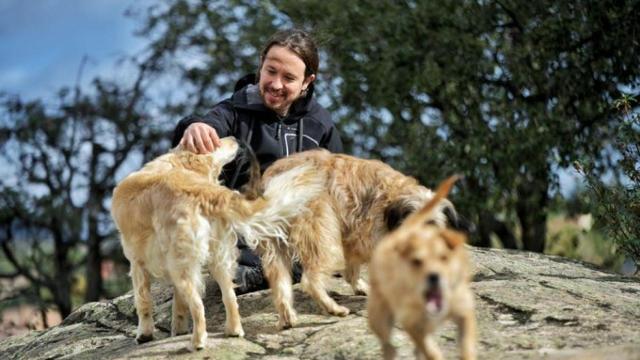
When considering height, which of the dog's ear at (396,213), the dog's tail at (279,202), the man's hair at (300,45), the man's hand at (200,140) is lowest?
the dog's ear at (396,213)

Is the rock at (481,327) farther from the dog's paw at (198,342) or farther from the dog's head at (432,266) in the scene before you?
the dog's head at (432,266)

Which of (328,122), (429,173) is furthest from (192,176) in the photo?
(429,173)

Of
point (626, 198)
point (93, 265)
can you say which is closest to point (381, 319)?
point (626, 198)

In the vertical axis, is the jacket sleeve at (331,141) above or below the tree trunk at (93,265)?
above

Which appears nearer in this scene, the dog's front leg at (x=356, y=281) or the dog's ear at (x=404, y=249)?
the dog's ear at (x=404, y=249)

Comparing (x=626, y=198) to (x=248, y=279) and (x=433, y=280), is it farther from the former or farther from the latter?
(x=433, y=280)

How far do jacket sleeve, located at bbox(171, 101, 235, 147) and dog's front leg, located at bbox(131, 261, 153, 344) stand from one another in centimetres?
133

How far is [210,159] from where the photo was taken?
19.5 ft

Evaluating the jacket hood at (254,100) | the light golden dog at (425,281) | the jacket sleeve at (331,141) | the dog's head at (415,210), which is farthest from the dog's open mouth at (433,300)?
the jacket sleeve at (331,141)

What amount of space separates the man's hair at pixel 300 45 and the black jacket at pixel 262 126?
355 mm

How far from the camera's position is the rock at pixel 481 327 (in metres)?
4.89

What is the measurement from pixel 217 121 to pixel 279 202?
177 cm

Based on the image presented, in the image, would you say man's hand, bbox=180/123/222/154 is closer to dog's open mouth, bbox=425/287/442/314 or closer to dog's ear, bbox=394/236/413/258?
dog's ear, bbox=394/236/413/258

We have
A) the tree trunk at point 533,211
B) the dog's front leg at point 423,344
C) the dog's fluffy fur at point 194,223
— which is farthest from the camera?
the tree trunk at point 533,211
